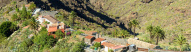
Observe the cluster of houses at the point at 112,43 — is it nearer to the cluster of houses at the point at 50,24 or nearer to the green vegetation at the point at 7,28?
the cluster of houses at the point at 50,24

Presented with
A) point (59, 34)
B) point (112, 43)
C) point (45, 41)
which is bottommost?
point (112, 43)

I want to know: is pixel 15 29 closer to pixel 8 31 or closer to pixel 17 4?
pixel 8 31

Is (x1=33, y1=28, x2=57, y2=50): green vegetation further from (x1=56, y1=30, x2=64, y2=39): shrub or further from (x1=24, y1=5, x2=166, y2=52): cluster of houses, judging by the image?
(x1=24, y1=5, x2=166, y2=52): cluster of houses

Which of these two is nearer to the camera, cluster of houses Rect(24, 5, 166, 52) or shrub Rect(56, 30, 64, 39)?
cluster of houses Rect(24, 5, 166, 52)

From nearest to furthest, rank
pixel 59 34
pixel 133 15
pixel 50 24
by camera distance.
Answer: pixel 59 34
pixel 50 24
pixel 133 15

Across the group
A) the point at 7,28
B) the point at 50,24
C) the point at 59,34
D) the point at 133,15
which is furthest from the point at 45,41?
the point at 133,15

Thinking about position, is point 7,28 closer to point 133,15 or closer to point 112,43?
point 112,43

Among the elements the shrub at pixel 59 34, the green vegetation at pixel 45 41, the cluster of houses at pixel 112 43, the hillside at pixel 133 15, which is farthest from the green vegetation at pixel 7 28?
the shrub at pixel 59 34

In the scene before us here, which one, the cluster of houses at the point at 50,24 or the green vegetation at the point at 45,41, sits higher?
the cluster of houses at the point at 50,24

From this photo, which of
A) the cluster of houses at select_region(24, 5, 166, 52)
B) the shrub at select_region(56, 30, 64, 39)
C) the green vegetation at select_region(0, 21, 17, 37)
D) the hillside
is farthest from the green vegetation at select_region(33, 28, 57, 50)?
the hillside

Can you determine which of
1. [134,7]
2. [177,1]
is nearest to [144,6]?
[134,7]

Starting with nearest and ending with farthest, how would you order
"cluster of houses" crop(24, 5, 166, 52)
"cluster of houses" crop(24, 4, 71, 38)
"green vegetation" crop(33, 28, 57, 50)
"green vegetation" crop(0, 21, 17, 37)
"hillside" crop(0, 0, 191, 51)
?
"cluster of houses" crop(24, 5, 166, 52) → "green vegetation" crop(33, 28, 57, 50) → "cluster of houses" crop(24, 4, 71, 38) → "green vegetation" crop(0, 21, 17, 37) → "hillside" crop(0, 0, 191, 51)
